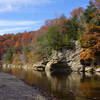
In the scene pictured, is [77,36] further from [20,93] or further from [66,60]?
[20,93]

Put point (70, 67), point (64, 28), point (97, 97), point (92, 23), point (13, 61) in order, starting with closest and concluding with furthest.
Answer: point (97, 97)
point (92, 23)
point (70, 67)
point (64, 28)
point (13, 61)

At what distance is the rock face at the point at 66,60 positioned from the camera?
2279 inches

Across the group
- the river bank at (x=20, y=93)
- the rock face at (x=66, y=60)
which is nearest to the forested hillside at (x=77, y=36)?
the rock face at (x=66, y=60)

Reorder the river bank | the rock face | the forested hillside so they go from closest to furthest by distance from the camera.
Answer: the river bank → the forested hillside → the rock face

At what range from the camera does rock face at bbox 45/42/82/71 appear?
57.9 meters

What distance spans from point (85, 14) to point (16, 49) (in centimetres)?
5926

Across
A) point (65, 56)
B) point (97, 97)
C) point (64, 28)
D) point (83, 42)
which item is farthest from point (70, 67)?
point (97, 97)

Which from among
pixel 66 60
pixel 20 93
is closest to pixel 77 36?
pixel 66 60

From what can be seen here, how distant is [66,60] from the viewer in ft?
196

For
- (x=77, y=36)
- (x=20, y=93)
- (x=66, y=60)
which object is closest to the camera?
(x=20, y=93)

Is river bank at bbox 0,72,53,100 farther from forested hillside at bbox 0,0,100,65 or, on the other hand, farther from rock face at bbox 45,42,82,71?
rock face at bbox 45,42,82,71

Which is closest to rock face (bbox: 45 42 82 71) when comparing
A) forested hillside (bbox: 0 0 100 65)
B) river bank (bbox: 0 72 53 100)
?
forested hillside (bbox: 0 0 100 65)

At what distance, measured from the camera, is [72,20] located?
63781 mm

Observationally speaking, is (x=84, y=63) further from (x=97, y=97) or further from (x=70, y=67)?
(x=97, y=97)
